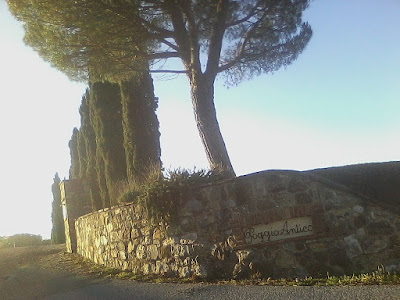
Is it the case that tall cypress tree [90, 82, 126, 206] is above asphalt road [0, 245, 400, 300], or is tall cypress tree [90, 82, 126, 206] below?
above

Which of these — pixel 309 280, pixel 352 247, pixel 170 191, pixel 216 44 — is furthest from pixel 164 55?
pixel 309 280

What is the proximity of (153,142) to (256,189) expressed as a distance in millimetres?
5796

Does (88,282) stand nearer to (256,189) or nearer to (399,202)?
(256,189)

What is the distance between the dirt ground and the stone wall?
1.87 meters

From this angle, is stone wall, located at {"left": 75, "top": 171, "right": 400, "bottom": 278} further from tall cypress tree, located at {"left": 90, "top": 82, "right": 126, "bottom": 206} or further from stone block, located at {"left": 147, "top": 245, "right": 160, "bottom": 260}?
tall cypress tree, located at {"left": 90, "top": 82, "right": 126, "bottom": 206}

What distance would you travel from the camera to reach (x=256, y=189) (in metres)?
7.17

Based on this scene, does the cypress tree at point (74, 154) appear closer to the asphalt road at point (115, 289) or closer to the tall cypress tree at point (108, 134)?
the tall cypress tree at point (108, 134)

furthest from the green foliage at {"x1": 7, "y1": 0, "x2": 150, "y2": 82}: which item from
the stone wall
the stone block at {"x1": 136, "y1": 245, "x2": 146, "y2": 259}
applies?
the stone block at {"x1": 136, "y1": 245, "x2": 146, "y2": 259}

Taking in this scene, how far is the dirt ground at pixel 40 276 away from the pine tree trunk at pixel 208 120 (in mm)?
3390

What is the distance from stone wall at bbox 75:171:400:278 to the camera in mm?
6680

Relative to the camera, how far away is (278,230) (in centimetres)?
695

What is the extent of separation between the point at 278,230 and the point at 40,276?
536 centimetres

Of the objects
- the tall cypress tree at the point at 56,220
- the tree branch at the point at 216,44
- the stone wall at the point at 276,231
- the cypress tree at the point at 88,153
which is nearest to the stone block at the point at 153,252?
the stone wall at the point at 276,231

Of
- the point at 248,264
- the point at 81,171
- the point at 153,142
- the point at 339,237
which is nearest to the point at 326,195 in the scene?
the point at 339,237
